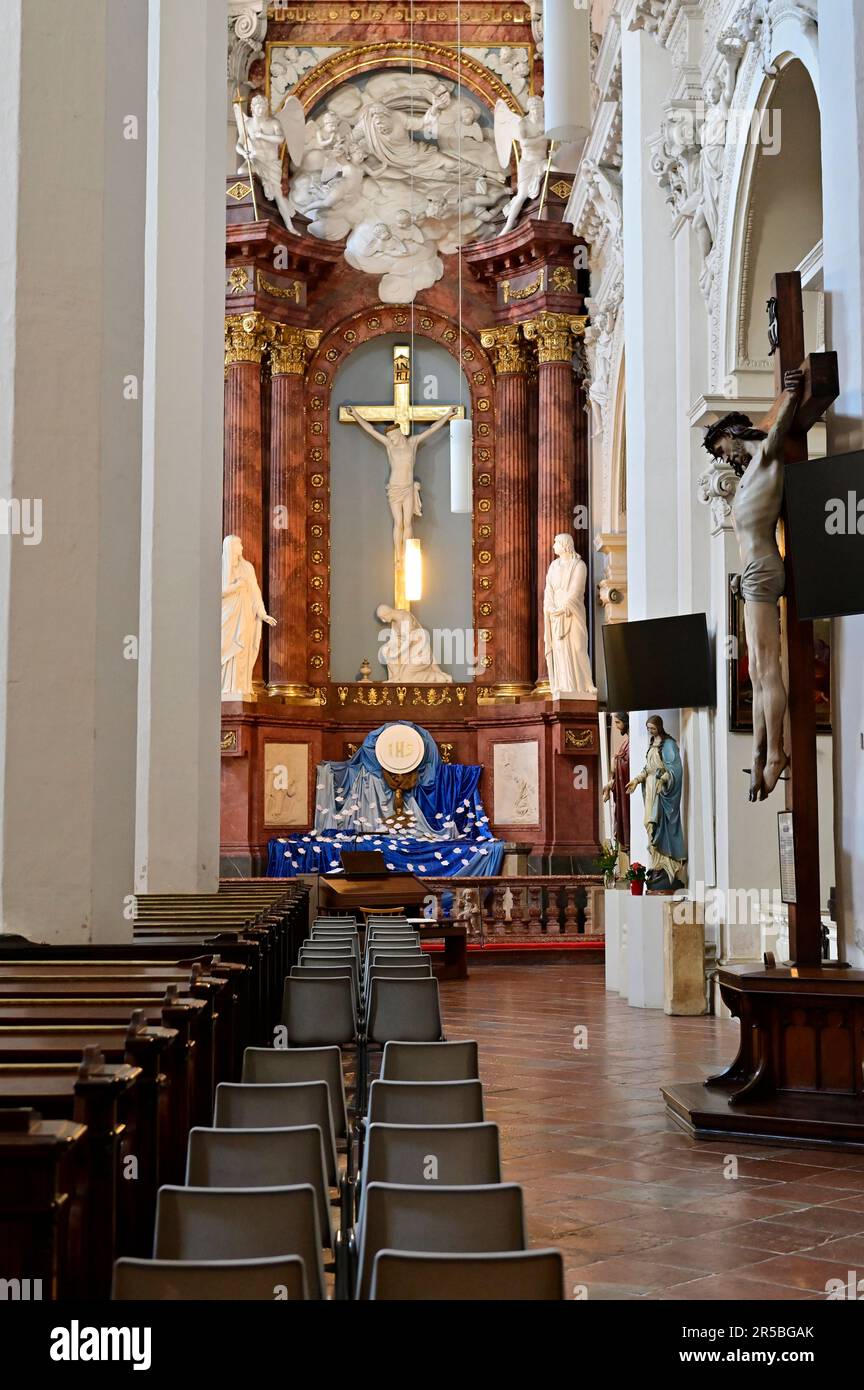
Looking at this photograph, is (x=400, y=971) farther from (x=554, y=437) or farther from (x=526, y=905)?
(x=554, y=437)

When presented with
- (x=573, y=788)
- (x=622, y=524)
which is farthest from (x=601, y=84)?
(x=573, y=788)

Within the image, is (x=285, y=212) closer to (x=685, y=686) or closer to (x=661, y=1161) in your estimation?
(x=685, y=686)

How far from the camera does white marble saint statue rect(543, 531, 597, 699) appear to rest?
19.3 m

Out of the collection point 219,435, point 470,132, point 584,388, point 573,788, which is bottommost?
point 573,788

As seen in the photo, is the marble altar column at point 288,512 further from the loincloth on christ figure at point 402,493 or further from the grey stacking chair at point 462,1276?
the grey stacking chair at point 462,1276

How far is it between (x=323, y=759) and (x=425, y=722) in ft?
4.86

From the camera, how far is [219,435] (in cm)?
1190

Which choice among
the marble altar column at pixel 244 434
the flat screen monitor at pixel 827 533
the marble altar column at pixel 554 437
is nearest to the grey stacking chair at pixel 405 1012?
the flat screen monitor at pixel 827 533

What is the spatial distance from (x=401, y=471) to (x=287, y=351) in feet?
7.48

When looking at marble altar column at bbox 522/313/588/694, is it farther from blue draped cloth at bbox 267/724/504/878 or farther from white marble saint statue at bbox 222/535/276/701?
white marble saint statue at bbox 222/535/276/701

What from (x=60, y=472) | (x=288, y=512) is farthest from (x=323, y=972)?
(x=288, y=512)

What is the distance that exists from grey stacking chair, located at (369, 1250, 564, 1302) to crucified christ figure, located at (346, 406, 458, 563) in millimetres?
18879

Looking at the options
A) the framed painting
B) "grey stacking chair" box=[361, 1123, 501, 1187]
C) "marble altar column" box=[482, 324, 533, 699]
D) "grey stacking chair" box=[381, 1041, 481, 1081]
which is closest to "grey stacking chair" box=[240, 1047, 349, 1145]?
"grey stacking chair" box=[381, 1041, 481, 1081]
